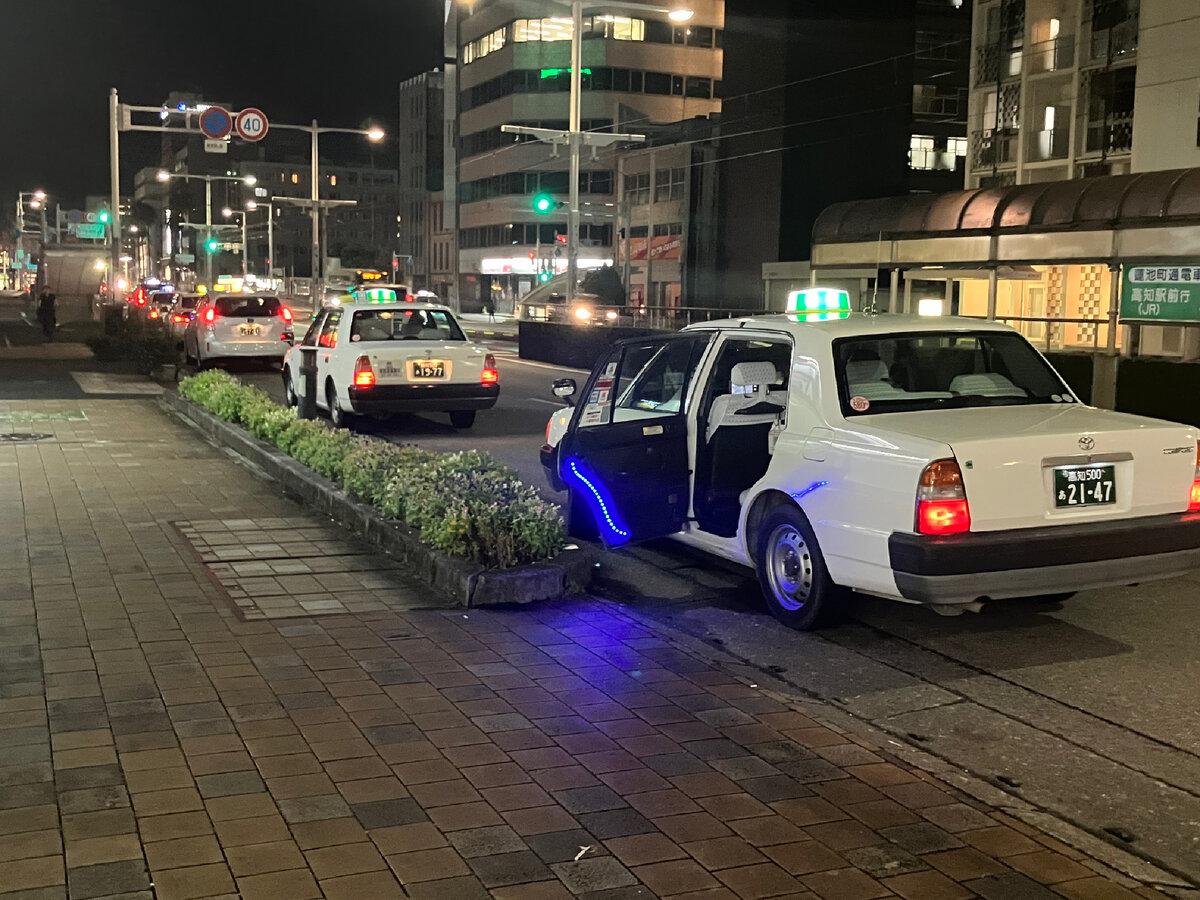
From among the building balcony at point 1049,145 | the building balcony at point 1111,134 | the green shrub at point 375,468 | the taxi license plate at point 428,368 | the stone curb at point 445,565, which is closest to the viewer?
the stone curb at point 445,565

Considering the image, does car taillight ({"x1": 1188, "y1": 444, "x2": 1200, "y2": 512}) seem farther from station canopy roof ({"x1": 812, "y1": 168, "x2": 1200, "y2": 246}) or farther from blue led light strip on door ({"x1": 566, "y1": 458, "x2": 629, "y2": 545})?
station canopy roof ({"x1": 812, "y1": 168, "x2": 1200, "y2": 246})

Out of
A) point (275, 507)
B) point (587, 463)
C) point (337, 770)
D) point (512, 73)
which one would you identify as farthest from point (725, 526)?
point (512, 73)

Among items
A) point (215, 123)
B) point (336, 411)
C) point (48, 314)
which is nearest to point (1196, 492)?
point (336, 411)

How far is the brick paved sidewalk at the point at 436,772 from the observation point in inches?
159

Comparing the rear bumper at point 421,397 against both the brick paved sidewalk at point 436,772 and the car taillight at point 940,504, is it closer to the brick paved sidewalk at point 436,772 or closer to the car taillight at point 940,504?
the brick paved sidewalk at point 436,772

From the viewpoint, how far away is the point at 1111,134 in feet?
121

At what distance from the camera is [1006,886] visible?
13.1 ft

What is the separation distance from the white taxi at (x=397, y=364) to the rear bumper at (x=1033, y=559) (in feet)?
33.3

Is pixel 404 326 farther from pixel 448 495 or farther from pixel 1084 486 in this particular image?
pixel 1084 486

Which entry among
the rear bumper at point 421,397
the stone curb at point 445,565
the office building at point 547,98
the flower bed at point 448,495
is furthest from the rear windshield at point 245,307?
the office building at point 547,98

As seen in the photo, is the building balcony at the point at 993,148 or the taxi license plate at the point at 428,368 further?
the building balcony at the point at 993,148

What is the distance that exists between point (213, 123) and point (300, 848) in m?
29.9

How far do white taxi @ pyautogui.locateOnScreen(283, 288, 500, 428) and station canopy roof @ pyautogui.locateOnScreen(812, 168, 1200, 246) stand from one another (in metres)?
10.5

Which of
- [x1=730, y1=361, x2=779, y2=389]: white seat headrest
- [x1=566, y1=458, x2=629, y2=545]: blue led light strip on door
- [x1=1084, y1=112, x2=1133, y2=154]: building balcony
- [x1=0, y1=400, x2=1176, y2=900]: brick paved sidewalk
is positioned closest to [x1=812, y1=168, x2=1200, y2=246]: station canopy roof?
[x1=1084, y1=112, x2=1133, y2=154]: building balcony
